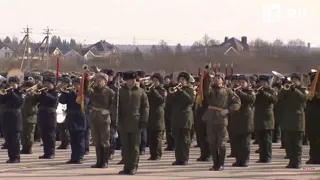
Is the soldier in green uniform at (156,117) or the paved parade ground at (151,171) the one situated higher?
the soldier in green uniform at (156,117)

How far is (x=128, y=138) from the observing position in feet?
41.3

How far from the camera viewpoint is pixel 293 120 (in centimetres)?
1323

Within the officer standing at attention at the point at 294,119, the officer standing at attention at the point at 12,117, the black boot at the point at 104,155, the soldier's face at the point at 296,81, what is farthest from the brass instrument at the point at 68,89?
the soldier's face at the point at 296,81

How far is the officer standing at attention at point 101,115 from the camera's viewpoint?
1310 centimetres

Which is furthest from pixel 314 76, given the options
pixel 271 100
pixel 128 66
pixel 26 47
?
pixel 26 47

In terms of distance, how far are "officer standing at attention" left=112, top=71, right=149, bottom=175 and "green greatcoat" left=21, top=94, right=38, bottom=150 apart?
4.11 meters

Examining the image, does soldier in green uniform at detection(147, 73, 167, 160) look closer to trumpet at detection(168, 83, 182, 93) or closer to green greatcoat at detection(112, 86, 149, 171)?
trumpet at detection(168, 83, 182, 93)

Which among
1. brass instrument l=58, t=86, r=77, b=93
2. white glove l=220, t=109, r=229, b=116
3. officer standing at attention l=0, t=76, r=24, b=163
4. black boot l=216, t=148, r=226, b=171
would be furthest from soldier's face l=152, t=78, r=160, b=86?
officer standing at attention l=0, t=76, r=24, b=163

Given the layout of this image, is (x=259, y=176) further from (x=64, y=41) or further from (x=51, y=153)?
(x=64, y=41)

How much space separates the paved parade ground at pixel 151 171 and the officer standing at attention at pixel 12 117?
0.34 m

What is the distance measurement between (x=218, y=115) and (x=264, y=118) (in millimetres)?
2058

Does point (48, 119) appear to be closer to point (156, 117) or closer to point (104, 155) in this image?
point (156, 117)

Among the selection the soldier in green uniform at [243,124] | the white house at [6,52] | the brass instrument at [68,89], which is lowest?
the soldier in green uniform at [243,124]

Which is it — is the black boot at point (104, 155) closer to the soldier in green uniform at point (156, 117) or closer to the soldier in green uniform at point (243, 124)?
the soldier in green uniform at point (156, 117)
